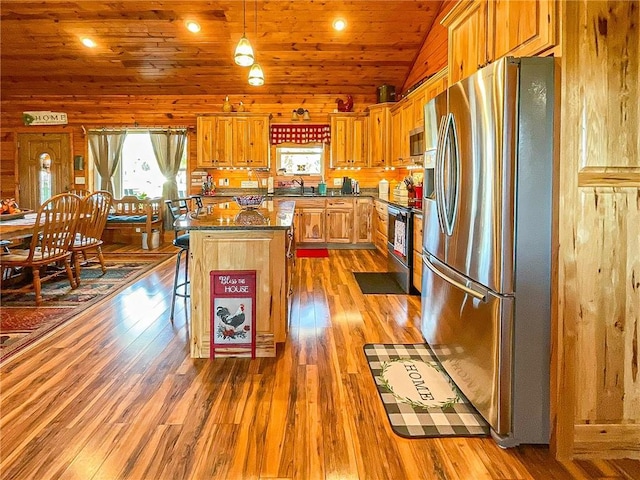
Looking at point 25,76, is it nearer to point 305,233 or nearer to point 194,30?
point 194,30

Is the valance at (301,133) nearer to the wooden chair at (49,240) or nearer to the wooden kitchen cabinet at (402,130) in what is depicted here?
the wooden kitchen cabinet at (402,130)

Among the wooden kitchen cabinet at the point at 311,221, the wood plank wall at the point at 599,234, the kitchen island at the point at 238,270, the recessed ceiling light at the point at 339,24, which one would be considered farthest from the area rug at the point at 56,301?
the recessed ceiling light at the point at 339,24

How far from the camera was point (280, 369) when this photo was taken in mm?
2947

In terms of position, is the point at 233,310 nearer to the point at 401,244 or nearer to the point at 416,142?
the point at 401,244

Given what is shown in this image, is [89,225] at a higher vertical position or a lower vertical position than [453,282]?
higher

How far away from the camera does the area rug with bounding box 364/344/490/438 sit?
2.25 meters

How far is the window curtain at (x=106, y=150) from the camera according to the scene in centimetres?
849

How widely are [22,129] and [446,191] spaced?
8.57 meters

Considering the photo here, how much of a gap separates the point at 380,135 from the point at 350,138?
552mm

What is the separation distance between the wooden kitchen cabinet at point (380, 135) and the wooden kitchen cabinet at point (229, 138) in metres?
1.79

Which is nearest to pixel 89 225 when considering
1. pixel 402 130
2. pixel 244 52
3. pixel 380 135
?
pixel 244 52

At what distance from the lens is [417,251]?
4.68 meters

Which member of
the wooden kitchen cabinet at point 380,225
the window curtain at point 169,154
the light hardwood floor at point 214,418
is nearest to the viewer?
the light hardwood floor at point 214,418

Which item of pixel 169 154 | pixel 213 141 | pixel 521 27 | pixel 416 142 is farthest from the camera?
pixel 169 154
